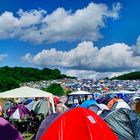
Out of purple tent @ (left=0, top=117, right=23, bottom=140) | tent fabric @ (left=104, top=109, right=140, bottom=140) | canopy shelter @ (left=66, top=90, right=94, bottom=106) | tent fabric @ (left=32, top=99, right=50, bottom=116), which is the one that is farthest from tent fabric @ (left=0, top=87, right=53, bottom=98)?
canopy shelter @ (left=66, top=90, right=94, bottom=106)

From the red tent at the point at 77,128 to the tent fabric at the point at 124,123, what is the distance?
2.40 m

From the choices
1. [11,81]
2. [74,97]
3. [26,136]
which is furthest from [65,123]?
[11,81]

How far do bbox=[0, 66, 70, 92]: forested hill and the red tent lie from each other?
115032 mm

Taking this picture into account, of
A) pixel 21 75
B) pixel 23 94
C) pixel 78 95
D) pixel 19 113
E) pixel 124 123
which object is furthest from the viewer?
pixel 21 75

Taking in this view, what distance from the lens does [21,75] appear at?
163 metres

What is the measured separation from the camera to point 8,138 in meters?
9.46

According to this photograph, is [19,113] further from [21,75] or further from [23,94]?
[21,75]

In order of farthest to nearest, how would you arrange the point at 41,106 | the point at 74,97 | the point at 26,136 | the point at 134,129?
1. the point at 74,97
2. the point at 41,106
3. the point at 26,136
4. the point at 134,129

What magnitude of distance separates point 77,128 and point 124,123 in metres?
3.39

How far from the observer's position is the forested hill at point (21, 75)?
12592 centimetres

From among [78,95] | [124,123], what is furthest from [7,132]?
[78,95]

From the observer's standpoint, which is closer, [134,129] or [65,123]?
[65,123]

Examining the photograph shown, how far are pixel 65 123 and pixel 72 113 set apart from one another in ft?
1.13

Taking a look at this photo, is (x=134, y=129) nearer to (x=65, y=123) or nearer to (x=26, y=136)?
(x=65, y=123)
